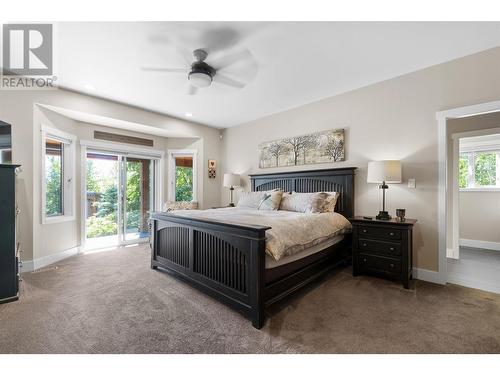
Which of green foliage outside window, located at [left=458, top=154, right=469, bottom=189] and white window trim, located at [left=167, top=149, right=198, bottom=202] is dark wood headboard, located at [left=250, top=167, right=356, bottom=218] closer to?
white window trim, located at [left=167, top=149, right=198, bottom=202]

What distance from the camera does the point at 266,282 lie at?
6.82 feet

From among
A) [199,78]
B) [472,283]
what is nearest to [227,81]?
[199,78]

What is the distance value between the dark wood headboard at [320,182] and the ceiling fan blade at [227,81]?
1.86 m

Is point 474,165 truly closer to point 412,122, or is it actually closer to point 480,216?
point 480,216

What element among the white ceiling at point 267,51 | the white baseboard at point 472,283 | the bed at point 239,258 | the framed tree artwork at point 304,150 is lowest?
the white baseboard at point 472,283

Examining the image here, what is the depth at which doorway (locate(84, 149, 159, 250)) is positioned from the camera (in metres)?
4.57

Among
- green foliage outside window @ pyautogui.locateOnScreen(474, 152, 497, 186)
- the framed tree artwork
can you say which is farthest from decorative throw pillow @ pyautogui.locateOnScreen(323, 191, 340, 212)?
green foliage outside window @ pyautogui.locateOnScreen(474, 152, 497, 186)

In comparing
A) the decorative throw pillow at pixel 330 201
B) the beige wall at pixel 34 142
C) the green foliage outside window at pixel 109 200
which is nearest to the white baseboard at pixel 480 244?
the decorative throw pillow at pixel 330 201

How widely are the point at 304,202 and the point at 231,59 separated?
2.23m

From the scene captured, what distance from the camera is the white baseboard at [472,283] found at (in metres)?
2.62

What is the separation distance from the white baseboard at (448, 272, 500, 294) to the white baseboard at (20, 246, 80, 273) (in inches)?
227

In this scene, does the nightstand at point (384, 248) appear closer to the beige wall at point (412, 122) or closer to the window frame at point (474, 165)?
the beige wall at point (412, 122)
